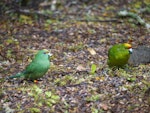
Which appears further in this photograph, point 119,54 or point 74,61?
point 74,61

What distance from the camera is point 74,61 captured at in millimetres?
8641

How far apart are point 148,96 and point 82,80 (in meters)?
1.27

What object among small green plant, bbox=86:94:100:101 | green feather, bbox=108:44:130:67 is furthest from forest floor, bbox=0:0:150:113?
green feather, bbox=108:44:130:67

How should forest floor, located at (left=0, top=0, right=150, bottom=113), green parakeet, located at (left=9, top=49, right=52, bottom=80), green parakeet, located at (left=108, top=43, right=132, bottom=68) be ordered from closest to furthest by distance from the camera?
forest floor, located at (left=0, top=0, right=150, bottom=113)
green parakeet, located at (left=9, top=49, right=52, bottom=80)
green parakeet, located at (left=108, top=43, right=132, bottom=68)

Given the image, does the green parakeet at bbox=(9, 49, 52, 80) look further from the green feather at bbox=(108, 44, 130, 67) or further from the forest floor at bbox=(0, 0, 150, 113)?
the green feather at bbox=(108, 44, 130, 67)

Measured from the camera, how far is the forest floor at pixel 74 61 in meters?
6.09

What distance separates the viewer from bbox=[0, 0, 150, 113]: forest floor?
6.09 meters

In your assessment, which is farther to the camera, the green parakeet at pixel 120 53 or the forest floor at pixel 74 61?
the green parakeet at pixel 120 53

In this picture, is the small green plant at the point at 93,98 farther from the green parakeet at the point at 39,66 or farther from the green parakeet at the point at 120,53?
the green parakeet at the point at 120,53

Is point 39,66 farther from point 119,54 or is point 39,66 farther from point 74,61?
point 74,61

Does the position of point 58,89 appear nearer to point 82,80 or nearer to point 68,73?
point 82,80

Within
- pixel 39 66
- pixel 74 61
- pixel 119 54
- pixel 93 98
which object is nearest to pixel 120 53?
pixel 119 54

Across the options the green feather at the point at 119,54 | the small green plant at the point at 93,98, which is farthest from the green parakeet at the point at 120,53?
the small green plant at the point at 93,98

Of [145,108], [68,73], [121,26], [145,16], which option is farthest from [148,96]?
[145,16]
